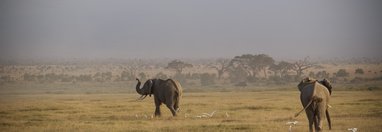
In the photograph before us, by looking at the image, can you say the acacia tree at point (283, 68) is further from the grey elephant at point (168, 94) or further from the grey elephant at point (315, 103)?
the grey elephant at point (315, 103)

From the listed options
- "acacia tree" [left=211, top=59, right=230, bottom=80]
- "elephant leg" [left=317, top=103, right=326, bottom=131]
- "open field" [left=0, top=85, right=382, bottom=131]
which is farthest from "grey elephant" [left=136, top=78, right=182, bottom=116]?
"acacia tree" [left=211, top=59, right=230, bottom=80]

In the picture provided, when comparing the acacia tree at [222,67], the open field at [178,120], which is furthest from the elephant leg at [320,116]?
the acacia tree at [222,67]

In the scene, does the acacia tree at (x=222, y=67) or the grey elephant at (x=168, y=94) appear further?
the acacia tree at (x=222, y=67)

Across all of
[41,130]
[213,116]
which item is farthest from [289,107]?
[41,130]

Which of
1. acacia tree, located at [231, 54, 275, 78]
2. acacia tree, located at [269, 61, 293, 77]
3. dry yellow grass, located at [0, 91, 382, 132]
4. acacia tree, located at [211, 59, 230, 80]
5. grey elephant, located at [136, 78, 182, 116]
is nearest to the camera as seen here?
dry yellow grass, located at [0, 91, 382, 132]

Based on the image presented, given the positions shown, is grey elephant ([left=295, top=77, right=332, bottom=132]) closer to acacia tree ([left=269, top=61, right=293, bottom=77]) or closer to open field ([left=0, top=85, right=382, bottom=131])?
open field ([left=0, top=85, right=382, bottom=131])

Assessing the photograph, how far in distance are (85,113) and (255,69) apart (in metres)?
76.8

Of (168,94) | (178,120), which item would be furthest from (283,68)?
(178,120)

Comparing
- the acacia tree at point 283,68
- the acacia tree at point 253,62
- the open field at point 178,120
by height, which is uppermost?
the acacia tree at point 253,62

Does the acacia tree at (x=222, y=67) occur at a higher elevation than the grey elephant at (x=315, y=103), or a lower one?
higher

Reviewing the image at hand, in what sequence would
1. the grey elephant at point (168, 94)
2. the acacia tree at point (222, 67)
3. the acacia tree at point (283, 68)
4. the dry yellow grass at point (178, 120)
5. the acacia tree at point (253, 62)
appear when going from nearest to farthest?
the dry yellow grass at point (178, 120)
the grey elephant at point (168, 94)
the acacia tree at point (222, 67)
the acacia tree at point (283, 68)
the acacia tree at point (253, 62)

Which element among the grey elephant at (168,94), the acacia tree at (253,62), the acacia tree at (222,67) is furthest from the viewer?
the acacia tree at (253,62)

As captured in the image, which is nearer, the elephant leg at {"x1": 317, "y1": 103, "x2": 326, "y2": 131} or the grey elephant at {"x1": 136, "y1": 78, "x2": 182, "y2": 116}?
the elephant leg at {"x1": 317, "y1": 103, "x2": 326, "y2": 131}

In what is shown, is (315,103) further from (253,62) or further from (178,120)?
(253,62)
